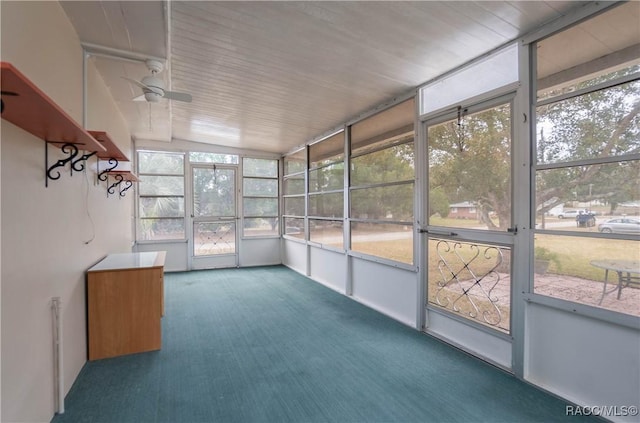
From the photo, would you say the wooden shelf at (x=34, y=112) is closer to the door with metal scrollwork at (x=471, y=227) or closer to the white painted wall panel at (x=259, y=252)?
the door with metal scrollwork at (x=471, y=227)

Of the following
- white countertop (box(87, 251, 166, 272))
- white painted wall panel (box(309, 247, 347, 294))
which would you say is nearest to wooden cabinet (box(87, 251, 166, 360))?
white countertop (box(87, 251, 166, 272))

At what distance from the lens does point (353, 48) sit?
2.66m

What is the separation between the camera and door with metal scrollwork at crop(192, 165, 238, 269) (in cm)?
682

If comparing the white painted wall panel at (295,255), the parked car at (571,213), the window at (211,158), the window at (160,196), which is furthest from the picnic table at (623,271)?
the window at (160,196)

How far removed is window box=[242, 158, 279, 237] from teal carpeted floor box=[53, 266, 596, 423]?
3534 mm

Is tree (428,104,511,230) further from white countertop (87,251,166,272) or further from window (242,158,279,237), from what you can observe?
window (242,158,279,237)

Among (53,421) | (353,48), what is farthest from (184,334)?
(353,48)

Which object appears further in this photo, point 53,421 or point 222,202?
point 222,202

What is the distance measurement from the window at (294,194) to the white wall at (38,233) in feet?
13.4

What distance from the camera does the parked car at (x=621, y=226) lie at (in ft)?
6.15

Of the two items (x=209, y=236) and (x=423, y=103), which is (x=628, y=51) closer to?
(x=423, y=103)

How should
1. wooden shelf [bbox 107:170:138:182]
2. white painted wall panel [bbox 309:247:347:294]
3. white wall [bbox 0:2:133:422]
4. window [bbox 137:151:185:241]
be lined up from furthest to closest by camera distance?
window [bbox 137:151:185:241]
white painted wall panel [bbox 309:247:347:294]
wooden shelf [bbox 107:170:138:182]
white wall [bbox 0:2:133:422]

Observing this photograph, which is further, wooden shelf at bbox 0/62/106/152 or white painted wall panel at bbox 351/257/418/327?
white painted wall panel at bbox 351/257/418/327

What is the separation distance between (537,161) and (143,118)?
4.98 meters
